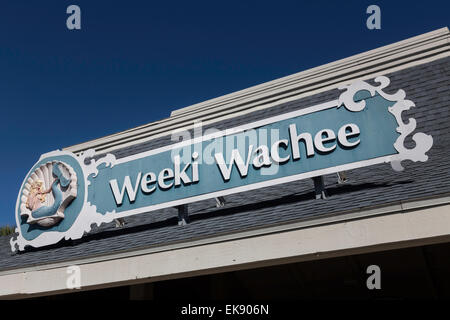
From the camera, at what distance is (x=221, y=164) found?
245 inches

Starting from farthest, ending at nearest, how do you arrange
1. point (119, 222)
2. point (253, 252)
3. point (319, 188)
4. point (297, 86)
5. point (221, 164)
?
point (297, 86) < point (119, 222) < point (221, 164) < point (319, 188) < point (253, 252)

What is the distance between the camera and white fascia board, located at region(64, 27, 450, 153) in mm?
6984

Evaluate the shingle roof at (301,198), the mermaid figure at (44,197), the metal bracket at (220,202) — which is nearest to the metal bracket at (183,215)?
the shingle roof at (301,198)

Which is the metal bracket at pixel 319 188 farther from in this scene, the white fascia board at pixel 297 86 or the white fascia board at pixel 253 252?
the white fascia board at pixel 297 86

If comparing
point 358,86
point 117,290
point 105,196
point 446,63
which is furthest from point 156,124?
point 446,63

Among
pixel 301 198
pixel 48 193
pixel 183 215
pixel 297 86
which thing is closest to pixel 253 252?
pixel 301 198

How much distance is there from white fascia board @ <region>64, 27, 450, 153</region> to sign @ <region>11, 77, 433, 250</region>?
1072 mm

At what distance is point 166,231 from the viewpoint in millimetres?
6059

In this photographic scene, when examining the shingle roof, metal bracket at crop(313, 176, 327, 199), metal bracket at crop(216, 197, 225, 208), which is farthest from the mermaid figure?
metal bracket at crop(313, 176, 327, 199)

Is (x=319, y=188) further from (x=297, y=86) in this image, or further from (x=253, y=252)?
(x=297, y=86)

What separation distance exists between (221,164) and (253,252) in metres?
1.84

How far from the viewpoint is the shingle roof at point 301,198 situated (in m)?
4.70

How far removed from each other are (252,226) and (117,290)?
3595mm

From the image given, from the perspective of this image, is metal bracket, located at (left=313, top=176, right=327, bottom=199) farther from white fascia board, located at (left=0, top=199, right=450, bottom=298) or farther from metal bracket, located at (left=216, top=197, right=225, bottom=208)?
metal bracket, located at (left=216, top=197, right=225, bottom=208)
